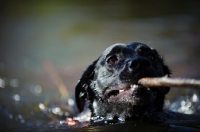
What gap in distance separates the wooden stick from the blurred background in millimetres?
2260

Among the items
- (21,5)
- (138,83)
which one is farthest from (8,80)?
(21,5)

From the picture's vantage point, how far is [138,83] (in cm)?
461

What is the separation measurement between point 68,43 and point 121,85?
356 inches

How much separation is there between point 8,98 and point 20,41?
5921 mm

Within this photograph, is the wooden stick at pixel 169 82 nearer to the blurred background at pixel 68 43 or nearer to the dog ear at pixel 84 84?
the dog ear at pixel 84 84

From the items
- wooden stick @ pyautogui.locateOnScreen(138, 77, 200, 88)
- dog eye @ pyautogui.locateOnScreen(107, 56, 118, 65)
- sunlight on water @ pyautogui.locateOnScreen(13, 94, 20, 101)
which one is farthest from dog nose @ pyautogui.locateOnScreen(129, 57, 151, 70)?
sunlight on water @ pyautogui.locateOnScreen(13, 94, 20, 101)

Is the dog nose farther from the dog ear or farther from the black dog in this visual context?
the dog ear

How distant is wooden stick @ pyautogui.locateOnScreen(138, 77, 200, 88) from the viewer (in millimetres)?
3418

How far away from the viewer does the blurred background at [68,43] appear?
335 inches

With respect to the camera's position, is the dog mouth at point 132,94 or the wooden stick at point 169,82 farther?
the dog mouth at point 132,94

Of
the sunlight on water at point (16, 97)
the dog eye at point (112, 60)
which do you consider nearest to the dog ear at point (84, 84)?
the dog eye at point (112, 60)

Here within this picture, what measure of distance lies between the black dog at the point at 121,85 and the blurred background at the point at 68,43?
1.32 meters

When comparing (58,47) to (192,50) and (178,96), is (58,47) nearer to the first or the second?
(192,50)

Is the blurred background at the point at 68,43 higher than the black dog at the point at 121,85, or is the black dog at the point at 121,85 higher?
the blurred background at the point at 68,43
